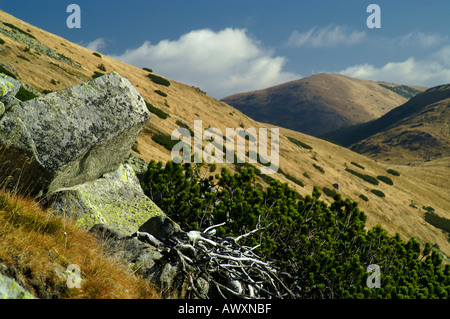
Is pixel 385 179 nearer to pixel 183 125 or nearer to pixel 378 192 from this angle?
pixel 378 192

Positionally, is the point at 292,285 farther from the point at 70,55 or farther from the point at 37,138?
the point at 70,55

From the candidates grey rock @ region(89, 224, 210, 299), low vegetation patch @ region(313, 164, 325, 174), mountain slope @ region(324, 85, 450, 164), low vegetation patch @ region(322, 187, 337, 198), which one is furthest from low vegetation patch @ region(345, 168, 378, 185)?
mountain slope @ region(324, 85, 450, 164)

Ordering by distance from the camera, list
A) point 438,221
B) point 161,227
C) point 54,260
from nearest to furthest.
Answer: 1. point 54,260
2. point 161,227
3. point 438,221

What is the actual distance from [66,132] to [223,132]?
40.2 meters

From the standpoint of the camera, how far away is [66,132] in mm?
6070

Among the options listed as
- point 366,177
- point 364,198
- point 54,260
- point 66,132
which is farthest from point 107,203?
point 366,177

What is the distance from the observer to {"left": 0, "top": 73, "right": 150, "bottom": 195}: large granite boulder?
224 inches

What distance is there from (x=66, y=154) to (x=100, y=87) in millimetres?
1608

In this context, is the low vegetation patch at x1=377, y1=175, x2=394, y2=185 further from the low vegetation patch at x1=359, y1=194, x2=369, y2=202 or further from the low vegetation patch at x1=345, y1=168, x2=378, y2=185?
the low vegetation patch at x1=359, y1=194, x2=369, y2=202

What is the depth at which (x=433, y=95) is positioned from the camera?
15925cm

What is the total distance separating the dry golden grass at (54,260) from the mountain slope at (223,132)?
1766cm

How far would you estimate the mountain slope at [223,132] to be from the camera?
100 ft

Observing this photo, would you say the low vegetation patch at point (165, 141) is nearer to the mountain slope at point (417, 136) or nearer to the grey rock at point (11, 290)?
the grey rock at point (11, 290)

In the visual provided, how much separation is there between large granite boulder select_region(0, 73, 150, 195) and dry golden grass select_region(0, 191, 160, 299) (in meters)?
0.95
